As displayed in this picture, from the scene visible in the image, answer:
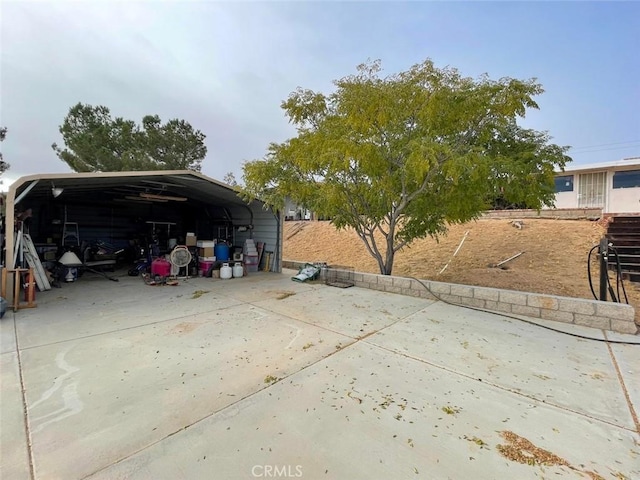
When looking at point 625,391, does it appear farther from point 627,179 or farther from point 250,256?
point 627,179

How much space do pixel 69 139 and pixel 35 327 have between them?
15.4m

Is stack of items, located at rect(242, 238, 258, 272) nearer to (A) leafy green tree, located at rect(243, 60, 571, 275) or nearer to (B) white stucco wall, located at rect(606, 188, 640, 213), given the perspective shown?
(A) leafy green tree, located at rect(243, 60, 571, 275)

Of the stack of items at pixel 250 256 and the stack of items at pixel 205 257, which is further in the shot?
the stack of items at pixel 250 256

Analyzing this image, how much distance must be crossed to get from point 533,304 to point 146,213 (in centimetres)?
1219

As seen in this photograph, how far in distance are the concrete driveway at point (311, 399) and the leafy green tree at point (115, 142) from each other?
44.0 ft

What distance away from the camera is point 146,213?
11.1 metres

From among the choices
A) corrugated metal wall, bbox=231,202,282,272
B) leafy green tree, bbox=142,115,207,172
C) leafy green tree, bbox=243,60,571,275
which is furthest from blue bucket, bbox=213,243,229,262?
leafy green tree, bbox=142,115,207,172

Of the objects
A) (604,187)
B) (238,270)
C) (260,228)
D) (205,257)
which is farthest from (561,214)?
(205,257)

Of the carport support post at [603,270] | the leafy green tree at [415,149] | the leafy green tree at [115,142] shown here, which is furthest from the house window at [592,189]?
the leafy green tree at [115,142]

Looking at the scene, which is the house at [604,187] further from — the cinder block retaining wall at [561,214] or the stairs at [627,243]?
the stairs at [627,243]

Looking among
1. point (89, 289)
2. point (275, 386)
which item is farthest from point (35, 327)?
point (275, 386)

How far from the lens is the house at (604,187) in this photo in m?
11.7

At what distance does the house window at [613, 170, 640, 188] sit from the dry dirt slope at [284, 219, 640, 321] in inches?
201

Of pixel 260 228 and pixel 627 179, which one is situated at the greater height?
pixel 627 179
